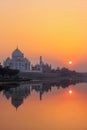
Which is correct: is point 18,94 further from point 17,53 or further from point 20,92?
point 17,53

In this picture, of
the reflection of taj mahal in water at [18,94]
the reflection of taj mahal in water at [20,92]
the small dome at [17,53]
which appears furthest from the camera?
the small dome at [17,53]

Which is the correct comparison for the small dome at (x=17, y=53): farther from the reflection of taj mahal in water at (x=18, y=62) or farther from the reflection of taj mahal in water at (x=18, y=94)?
the reflection of taj mahal in water at (x=18, y=94)

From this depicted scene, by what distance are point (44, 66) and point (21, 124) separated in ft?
328

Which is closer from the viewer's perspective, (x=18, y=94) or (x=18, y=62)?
(x=18, y=94)

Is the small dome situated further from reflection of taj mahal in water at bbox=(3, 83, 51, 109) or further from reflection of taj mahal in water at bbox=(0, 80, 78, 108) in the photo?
reflection of taj mahal in water at bbox=(3, 83, 51, 109)

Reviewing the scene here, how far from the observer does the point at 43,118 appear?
13.0m

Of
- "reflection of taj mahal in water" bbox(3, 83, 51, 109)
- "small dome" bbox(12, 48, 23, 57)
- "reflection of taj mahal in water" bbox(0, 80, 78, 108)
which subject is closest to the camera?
"reflection of taj mahal in water" bbox(3, 83, 51, 109)

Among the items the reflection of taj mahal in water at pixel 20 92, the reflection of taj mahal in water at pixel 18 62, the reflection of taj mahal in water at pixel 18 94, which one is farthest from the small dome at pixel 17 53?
the reflection of taj mahal in water at pixel 18 94

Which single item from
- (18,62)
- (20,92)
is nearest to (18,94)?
(20,92)

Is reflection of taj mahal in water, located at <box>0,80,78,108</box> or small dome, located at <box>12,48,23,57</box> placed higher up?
small dome, located at <box>12,48,23,57</box>

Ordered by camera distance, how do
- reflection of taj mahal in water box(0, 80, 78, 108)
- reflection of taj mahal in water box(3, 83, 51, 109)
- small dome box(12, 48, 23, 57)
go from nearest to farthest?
reflection of taj mahal in water box(3, 83, 51, 109) < reflection of taj mahal in water box(0, 80, 78, 108) < small dome box(12, 48, 23, 57)

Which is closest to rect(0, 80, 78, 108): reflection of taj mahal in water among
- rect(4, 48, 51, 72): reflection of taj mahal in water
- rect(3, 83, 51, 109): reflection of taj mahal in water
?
rect(3, 83, 51, 109): reflection of taj mahal in water

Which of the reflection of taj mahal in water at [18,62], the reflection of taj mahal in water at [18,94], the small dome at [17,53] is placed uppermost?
the small dome at [17,53]

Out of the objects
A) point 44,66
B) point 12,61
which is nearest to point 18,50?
point 12,61
